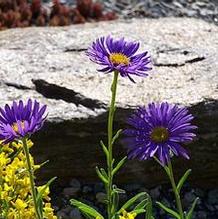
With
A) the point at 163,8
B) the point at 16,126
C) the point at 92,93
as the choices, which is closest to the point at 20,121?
the point at 16,126

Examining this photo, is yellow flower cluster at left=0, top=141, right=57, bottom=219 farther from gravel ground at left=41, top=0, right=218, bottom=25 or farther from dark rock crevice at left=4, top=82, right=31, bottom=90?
gravel ground at left=41, top=0, right=218, bottom=25

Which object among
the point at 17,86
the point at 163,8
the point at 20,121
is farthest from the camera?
the point at 163,8

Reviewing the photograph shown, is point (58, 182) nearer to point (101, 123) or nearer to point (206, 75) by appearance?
point (101, 123)

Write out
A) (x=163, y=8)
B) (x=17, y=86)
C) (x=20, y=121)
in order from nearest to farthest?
1. (x=20, y=121)
2. (x=17, y=86)
3. (x=163, y=8)

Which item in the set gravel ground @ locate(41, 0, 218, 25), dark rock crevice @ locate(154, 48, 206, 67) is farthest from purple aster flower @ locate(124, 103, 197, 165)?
gravel ground @ locate(41, 0, 218, 25)

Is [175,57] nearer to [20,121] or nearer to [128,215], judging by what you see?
[128,215]

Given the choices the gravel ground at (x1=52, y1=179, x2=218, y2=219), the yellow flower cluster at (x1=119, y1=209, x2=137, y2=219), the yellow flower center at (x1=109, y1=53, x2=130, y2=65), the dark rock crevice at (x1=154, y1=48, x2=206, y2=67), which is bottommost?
the gravel ground at (x1=52, y1=179, x2=218, y2=219)

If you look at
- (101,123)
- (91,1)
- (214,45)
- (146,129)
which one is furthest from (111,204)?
(91,1)
